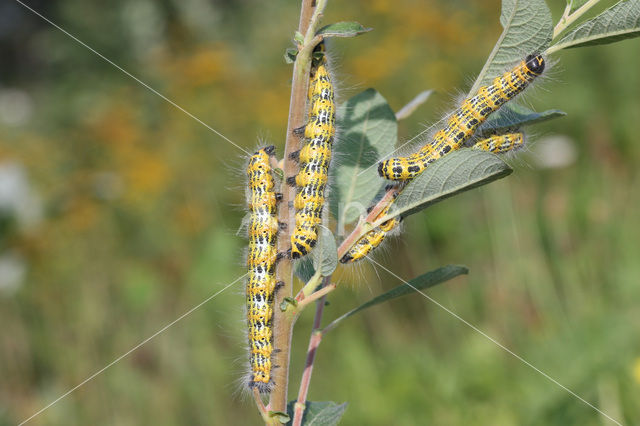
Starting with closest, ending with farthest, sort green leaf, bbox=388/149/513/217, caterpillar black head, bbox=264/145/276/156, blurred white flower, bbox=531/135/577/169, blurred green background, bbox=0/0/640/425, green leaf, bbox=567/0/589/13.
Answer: green leaf, bbox=388/149/513/217 < green leaf, bbox=567/0/589/13 < caterpillar black head, bbox=264/145/276/156 < blurred green background, bbox=0/0/640/425 < blurred white flower, bbox=531/135/577/169

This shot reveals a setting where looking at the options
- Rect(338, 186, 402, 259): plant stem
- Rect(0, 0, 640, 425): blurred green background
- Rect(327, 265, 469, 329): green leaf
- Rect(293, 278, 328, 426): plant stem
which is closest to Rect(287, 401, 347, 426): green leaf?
Rect(293, 278, 328, 426): plant stem

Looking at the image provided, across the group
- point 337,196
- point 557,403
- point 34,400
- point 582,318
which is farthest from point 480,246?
point 337,196

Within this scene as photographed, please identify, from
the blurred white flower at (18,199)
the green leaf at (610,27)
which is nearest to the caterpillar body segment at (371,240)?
the green leaf at (610,27)

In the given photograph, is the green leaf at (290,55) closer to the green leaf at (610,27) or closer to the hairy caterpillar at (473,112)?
the hairy caterpillar at (473,112)

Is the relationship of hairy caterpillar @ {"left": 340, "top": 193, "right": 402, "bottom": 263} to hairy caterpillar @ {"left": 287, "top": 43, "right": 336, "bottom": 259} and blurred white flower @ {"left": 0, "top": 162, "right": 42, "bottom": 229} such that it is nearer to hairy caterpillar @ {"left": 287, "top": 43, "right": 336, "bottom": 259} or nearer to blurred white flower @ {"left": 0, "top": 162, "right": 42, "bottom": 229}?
hairy caterpillar @ {"left": 287, "top": 43, "right": 336, "bottom": 259}

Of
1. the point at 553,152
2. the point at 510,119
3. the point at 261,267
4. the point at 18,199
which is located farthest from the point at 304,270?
the point at 18,199

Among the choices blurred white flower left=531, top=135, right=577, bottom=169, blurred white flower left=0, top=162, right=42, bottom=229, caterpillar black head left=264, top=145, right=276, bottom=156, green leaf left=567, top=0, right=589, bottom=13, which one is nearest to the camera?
green leaf left=567, top=0, right=589, bottom=13
